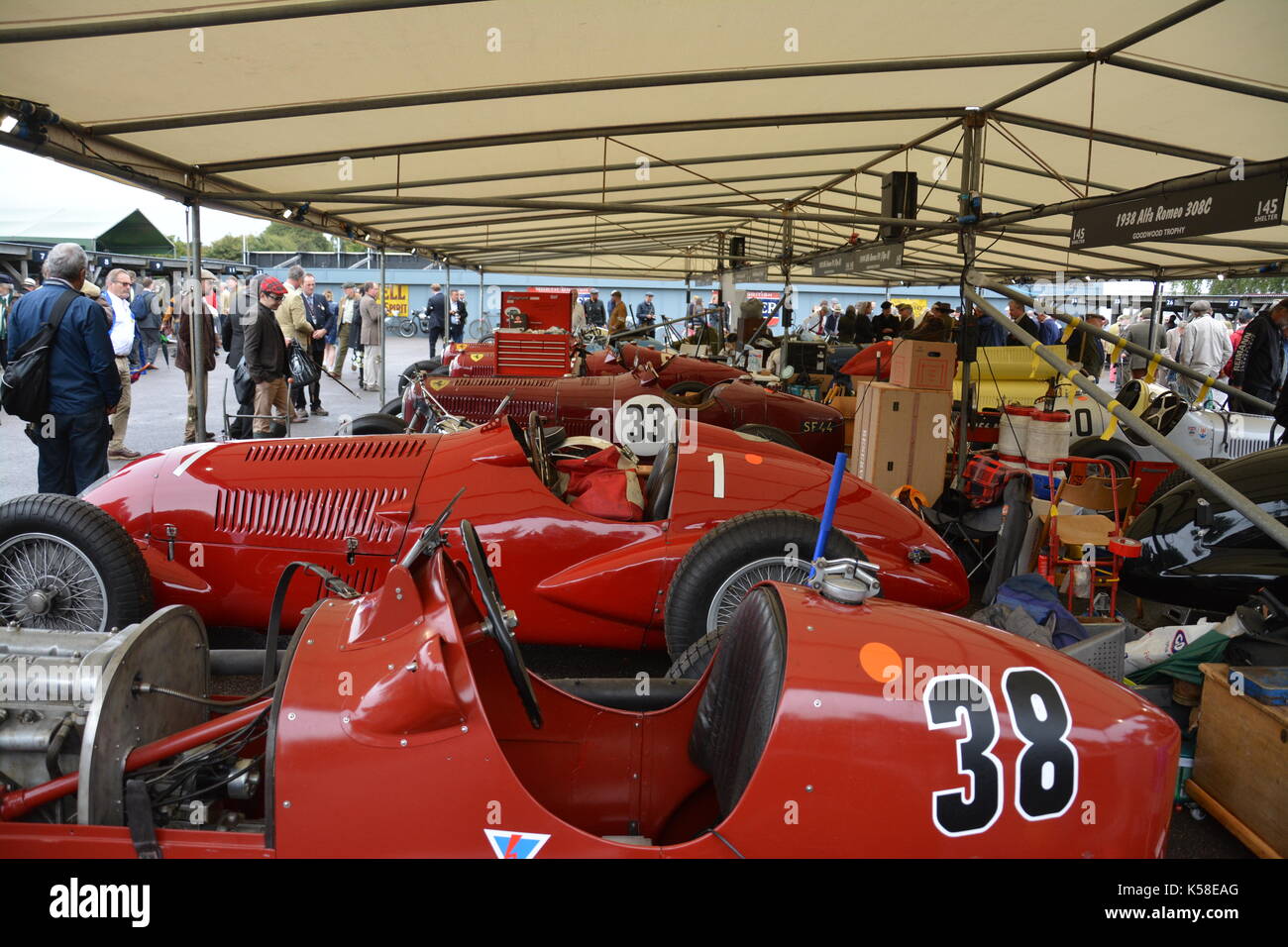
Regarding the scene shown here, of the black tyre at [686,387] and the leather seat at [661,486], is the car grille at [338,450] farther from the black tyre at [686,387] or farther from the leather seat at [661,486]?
the black tyre at [686,387]

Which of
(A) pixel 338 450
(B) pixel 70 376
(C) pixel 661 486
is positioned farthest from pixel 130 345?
(C) pixel 661 486

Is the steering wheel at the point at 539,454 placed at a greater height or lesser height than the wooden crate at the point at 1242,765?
greater

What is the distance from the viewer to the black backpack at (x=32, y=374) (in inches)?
204

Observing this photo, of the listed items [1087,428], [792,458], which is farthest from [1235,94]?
[792,458]

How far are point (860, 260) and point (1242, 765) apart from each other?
→ 6.87 metres

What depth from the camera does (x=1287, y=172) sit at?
4152 millimetres

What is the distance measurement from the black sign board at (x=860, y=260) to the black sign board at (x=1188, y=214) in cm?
247

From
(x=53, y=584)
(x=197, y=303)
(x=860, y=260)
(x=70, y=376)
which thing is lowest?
(x=53, y=584)

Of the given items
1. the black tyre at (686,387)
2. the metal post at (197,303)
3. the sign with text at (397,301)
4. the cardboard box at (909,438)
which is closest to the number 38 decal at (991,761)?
the cardboard box at (909,438)

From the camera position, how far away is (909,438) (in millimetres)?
6781

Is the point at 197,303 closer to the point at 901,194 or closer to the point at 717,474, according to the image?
the point at 717,474

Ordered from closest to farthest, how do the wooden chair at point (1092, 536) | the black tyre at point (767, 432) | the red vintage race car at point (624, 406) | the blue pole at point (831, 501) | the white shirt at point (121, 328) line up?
the blue pole at point (831, 501) < the wooden chair at point (1092, 536) < the red vintage race car at point (624, 406) < the black tyre at point (767, 432) < the white shirt at point (121, 328)
